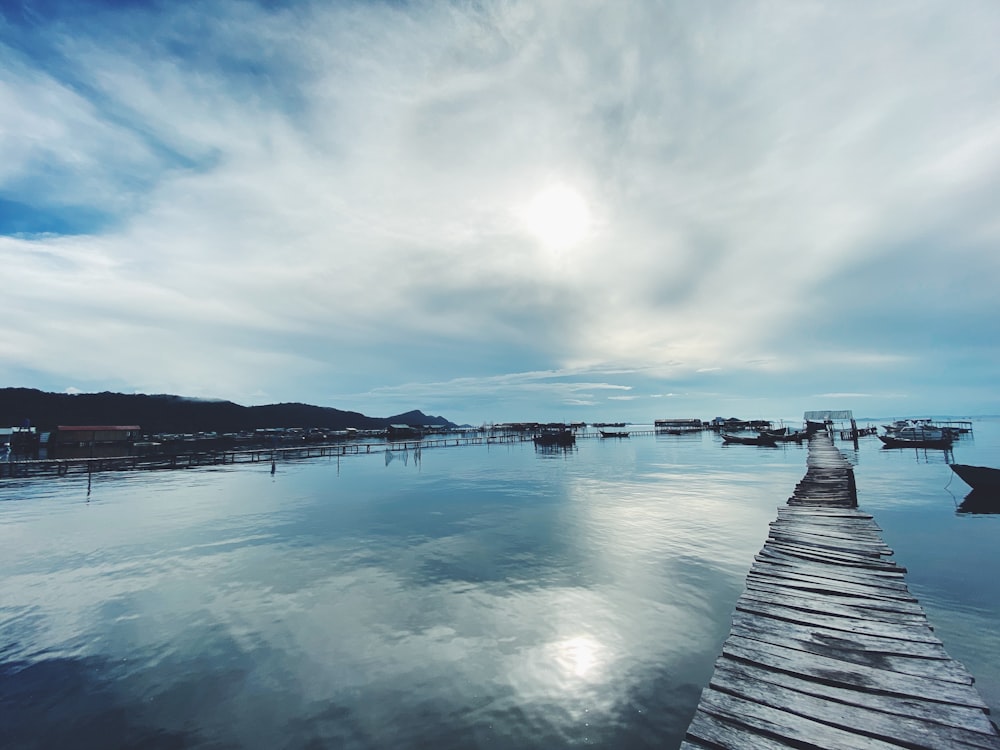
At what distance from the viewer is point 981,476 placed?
28.1 meters

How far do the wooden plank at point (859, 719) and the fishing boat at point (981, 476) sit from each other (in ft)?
114

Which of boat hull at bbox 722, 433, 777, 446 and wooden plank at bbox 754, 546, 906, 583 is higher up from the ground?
wooden plank at bbox 754, 546, 906, 583

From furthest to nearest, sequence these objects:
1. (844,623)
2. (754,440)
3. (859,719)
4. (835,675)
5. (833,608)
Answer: (754,440) → (833,608) → (844,623) → (835,675) → (859,719)

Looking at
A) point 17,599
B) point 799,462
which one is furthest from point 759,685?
point 799,462

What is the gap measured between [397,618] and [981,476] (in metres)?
38.8

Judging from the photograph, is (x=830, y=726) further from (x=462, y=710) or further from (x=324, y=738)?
(x=324, y=738)

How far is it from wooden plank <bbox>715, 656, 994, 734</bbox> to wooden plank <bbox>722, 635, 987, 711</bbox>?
0.08 metres

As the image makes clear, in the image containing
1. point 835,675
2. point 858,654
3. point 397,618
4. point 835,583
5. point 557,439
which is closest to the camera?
point 835,675

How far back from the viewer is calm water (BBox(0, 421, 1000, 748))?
797 cm

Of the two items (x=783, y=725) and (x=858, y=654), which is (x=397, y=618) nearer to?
(x=783, y=725)

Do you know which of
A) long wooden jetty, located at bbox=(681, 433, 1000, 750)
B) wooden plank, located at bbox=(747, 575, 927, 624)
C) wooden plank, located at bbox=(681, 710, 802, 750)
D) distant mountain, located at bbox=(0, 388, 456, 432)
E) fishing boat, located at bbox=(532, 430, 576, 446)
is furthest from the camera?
distant mountain, located at bbox=(0, 388, 456, 432)

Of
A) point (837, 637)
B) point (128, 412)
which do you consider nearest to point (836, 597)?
point (837, 637)

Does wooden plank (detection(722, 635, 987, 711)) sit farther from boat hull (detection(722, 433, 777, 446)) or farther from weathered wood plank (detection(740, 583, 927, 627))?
boat hull (detection(722, 433, 777, 446))

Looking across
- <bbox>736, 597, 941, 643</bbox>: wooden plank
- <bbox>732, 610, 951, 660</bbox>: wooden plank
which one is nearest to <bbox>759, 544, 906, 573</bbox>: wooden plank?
<bbox>736, 597, 941, 643</bbox>: wooden plank
